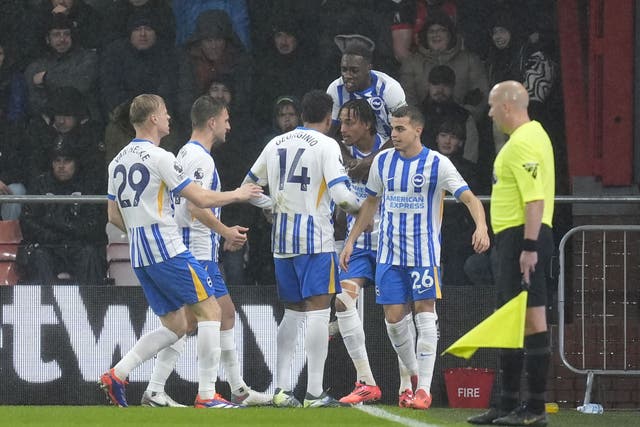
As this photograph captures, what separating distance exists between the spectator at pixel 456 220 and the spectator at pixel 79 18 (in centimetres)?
346

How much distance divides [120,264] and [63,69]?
2.51m

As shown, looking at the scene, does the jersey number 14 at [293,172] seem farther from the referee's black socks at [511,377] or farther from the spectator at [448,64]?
the spectator at [448,64]

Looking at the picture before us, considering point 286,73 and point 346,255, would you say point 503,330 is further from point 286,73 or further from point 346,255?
point 286,73

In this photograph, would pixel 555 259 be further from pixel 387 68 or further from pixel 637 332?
pixel 387 68

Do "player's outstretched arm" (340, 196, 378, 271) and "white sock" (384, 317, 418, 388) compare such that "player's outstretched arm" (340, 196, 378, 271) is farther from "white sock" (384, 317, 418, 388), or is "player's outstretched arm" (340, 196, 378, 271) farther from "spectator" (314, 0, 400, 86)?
"spectator" (314, 0, 400, 86)

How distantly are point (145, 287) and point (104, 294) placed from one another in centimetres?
181

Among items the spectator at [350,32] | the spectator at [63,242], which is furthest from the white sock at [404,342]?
the spectator at [350,32]

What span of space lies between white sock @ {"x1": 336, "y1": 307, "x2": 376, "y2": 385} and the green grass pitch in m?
0.37

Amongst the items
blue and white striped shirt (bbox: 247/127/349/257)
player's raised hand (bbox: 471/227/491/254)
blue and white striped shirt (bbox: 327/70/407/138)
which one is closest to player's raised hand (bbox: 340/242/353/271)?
blue and white striped shirt (bbox: 247/127/349/257)

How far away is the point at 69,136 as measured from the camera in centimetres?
1335

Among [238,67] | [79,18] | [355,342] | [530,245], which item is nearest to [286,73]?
[238,67]

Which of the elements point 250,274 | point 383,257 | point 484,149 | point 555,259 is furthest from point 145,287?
point 484,149

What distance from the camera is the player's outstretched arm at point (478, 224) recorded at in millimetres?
9948

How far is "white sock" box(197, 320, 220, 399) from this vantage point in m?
10.1
